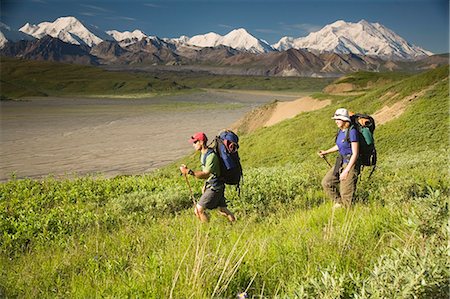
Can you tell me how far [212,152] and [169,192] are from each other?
418 centimetres

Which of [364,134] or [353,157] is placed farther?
[364,134]

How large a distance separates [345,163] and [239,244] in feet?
13.1

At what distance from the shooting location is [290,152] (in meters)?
27.0

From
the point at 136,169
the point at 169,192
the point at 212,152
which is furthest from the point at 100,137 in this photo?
the point at 212,152

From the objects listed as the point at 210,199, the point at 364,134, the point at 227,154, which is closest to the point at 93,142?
the point at 210,199

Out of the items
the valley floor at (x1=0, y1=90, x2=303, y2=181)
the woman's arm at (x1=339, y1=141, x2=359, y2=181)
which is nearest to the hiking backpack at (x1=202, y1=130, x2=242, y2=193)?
the woman's arm at (x1=339, y1=141, x2=359, y2=181)

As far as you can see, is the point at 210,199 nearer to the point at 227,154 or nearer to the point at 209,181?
the point at 209,181

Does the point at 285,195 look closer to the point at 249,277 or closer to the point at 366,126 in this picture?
the point at 366,126

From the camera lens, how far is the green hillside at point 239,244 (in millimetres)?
3344

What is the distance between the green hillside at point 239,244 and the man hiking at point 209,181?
287 millimetres

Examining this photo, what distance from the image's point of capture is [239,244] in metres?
5.26

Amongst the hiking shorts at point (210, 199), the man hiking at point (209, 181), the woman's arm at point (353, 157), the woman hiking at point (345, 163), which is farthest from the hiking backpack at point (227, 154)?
the woman's arm at point (353, 157)

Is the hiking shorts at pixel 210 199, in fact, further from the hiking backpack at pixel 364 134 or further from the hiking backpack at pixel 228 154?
the hiking backpack at pixel 364 134

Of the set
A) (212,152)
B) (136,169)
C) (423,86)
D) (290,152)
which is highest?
(423,86)
